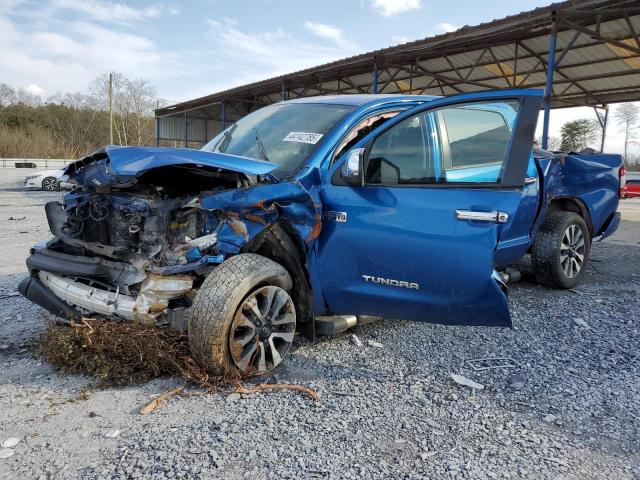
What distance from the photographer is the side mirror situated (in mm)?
3027

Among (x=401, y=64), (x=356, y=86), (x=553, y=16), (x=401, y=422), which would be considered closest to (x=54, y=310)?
(x=401, y=422)

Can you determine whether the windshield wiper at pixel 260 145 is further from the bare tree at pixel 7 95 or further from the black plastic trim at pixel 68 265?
the bare tree at pixel 7 95

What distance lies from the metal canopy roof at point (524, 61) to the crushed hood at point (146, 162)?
8.97 metres

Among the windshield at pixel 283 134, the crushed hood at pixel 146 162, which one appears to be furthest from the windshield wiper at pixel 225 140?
the crushed hood at pixel 146 162

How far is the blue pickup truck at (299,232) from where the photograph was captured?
2.86 metres

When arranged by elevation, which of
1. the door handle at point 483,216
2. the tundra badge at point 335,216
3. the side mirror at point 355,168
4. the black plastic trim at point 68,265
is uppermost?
the side mirror at point 355,168

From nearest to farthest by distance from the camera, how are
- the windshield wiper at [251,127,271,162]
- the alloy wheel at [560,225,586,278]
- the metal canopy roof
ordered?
the windshield wiper at [251,127,271,162] → the alloy wheel at [560,225,586,278] → the metal canopy roof

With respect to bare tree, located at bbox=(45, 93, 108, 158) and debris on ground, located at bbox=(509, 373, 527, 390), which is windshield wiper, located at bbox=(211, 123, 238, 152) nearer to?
debris on ground, located at bbox=(509, 373, 527, 390)

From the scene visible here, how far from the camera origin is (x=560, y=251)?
208 inches

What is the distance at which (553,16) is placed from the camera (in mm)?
10039

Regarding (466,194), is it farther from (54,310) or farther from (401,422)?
(54,310)

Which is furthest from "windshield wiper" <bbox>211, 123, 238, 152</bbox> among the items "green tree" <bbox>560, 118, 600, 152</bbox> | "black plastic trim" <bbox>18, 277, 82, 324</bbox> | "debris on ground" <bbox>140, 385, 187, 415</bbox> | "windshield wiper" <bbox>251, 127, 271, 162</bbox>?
"green tree" <bbox>560, 118, 600, 152</bbox>

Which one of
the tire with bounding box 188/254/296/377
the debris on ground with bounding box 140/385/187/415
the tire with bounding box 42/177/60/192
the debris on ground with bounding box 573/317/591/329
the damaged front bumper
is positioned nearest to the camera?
the debris on ground with bounding box 140/385/187/415

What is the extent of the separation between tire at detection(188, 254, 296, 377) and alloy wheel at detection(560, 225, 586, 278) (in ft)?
12.0
